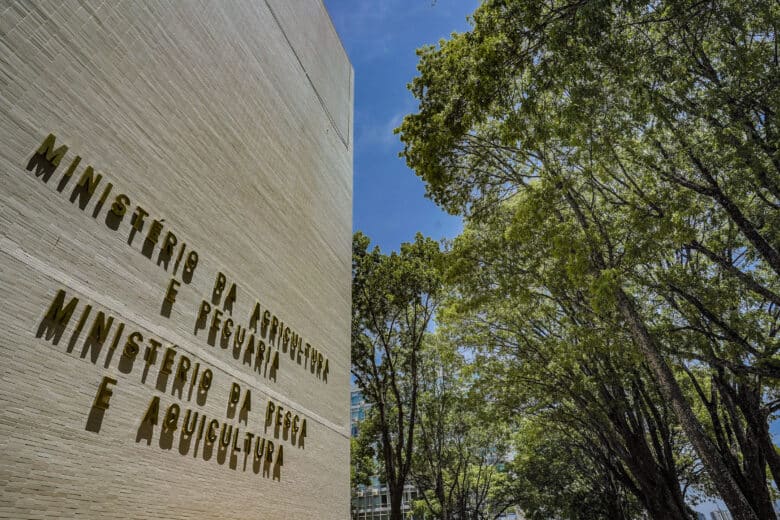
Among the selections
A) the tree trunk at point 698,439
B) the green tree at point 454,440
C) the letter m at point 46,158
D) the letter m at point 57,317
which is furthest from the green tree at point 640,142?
the green tree at point 454,440

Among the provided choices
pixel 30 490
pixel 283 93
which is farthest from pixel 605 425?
pixel 30 490

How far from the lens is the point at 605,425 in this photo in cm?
1228

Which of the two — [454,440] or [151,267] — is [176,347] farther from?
[454,440]

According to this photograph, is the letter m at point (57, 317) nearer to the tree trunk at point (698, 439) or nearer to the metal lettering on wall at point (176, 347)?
the metal lettering on wall at point (176, 347)

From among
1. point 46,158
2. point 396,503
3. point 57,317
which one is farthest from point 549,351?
point 46,158

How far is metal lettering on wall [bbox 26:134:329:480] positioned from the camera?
327 centimetres

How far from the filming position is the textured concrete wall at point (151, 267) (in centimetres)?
298

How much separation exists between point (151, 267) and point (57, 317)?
3.23 ft

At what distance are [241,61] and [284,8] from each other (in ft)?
8.69

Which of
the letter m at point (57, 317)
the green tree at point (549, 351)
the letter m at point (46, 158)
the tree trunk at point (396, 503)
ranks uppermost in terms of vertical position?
the green tree at point (549, 351)

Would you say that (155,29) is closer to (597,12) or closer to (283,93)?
(283,93)

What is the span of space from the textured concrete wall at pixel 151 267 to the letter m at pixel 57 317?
2 cm

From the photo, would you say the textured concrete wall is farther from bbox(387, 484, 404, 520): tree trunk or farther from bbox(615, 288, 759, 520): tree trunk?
bbox(615, 288, 759, 520): tree trunk

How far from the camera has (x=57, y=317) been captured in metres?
3.10
